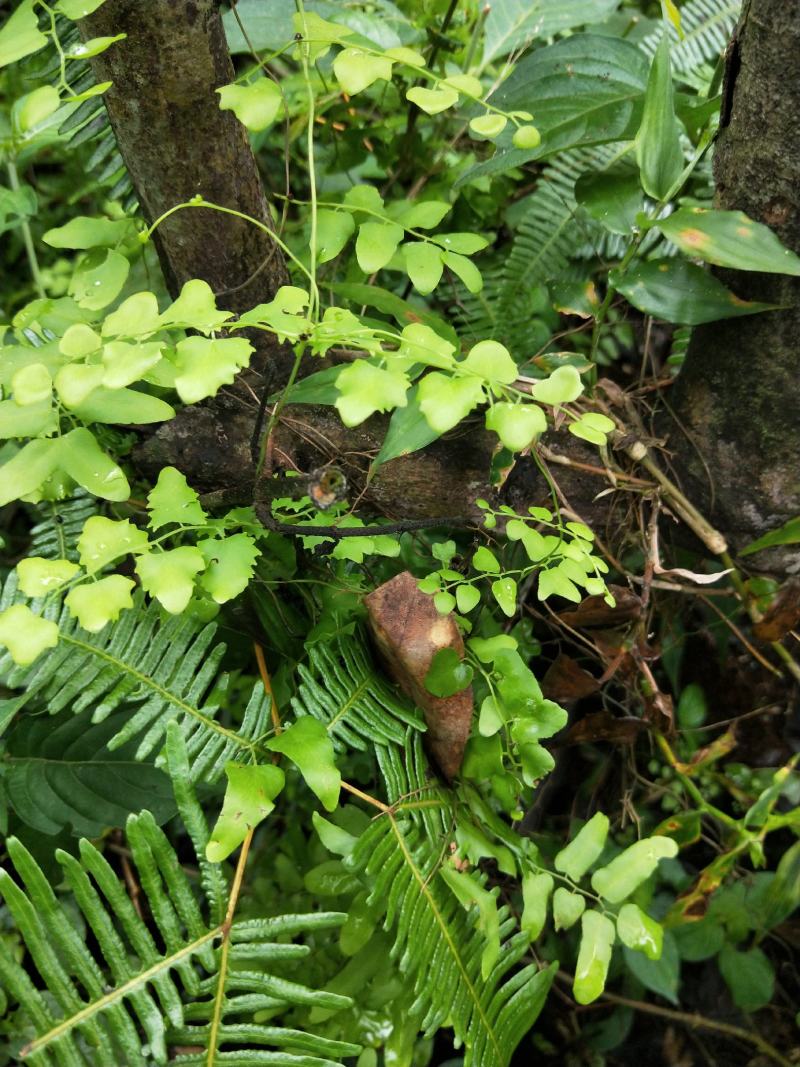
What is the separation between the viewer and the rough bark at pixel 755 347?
0.82 meters

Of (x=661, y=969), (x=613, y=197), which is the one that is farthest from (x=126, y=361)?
(x=661, y=969)

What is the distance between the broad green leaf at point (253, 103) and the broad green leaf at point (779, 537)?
2.41ft

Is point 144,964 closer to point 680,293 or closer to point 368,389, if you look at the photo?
point 368,389

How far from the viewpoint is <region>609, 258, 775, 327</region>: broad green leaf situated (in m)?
0.93

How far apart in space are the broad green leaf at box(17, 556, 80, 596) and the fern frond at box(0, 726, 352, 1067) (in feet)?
0.57

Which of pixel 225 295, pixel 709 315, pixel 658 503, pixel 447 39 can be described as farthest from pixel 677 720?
pixel 447 39

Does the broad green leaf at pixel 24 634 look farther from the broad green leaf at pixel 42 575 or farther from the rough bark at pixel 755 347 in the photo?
the rough bark at pixel 755 347

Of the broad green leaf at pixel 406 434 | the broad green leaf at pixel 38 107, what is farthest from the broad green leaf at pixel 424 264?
the broad green leaf at pixel 38 107

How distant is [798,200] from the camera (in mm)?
859

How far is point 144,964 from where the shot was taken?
2.51ft

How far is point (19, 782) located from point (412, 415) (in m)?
Result: 0.68

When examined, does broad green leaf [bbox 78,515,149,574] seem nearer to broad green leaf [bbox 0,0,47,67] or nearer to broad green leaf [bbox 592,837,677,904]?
broad green leaf [bbox 0,0,47,67]

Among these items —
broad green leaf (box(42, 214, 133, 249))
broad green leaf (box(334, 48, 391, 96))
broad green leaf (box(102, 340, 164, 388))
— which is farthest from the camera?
broad green leaf (box(42, 214, 133, 249))

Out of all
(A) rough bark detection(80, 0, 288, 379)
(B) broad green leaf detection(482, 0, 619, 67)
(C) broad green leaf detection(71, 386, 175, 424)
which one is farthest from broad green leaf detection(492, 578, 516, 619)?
(B) broad green leaf detection(482, 0, 619, 67)
